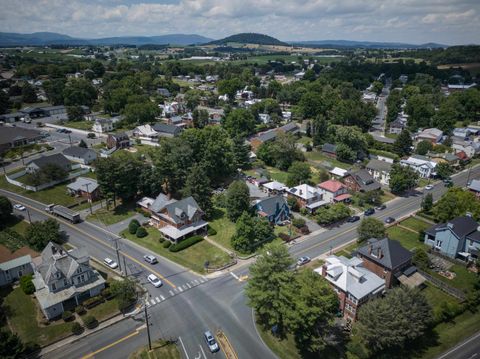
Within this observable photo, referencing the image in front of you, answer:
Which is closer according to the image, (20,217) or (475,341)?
(475,341)

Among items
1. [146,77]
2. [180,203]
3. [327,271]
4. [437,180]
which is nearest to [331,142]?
[437,180]

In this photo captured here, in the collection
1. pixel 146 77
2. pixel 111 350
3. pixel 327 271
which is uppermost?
pixel 146 77

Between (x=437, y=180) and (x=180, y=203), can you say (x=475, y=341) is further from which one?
(x=437, y=180)

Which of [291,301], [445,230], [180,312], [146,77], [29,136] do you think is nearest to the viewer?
[291,301]

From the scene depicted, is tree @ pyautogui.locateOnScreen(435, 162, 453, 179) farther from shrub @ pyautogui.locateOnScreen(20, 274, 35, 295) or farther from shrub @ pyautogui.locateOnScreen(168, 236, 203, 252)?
shrub @ pyautogui.locateOnScreen(20, 274, 35, 295)

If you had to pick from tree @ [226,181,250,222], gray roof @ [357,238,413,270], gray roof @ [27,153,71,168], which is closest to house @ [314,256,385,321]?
gray roof @ [357,238,413,270]

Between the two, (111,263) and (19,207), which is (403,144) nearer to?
(111,263)

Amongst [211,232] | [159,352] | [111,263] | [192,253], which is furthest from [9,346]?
[211,232]
